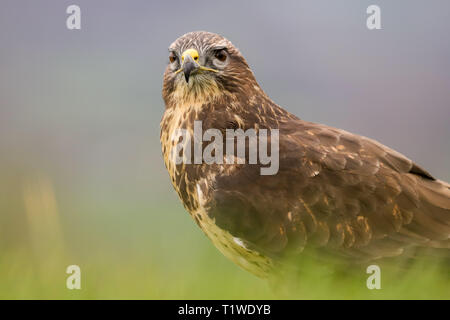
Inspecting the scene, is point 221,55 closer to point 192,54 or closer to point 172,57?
point 192,54

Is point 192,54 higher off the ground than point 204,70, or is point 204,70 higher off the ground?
point 192,54

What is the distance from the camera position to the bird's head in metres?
6.27

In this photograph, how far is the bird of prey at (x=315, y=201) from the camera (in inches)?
220

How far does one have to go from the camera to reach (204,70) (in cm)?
631

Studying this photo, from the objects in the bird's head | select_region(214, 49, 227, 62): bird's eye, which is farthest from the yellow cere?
select_region(214, 49, 227, 62): bird's eye

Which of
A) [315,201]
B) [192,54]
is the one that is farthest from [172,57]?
[315,201]

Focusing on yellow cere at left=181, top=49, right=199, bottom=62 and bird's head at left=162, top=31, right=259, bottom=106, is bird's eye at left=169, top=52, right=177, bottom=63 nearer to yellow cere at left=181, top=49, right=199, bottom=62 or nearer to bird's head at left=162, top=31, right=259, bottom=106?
bird's head at left=162, top=31, right=259, bottom=106

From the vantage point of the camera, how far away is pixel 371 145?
607cm

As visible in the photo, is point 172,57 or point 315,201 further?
point 172,57

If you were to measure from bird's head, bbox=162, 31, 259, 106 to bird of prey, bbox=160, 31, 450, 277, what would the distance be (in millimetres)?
118

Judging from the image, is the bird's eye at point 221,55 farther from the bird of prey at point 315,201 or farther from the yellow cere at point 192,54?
the bird of prey at point 315,201

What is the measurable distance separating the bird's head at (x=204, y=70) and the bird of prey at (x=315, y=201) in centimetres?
12

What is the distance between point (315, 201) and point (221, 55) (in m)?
1.61
